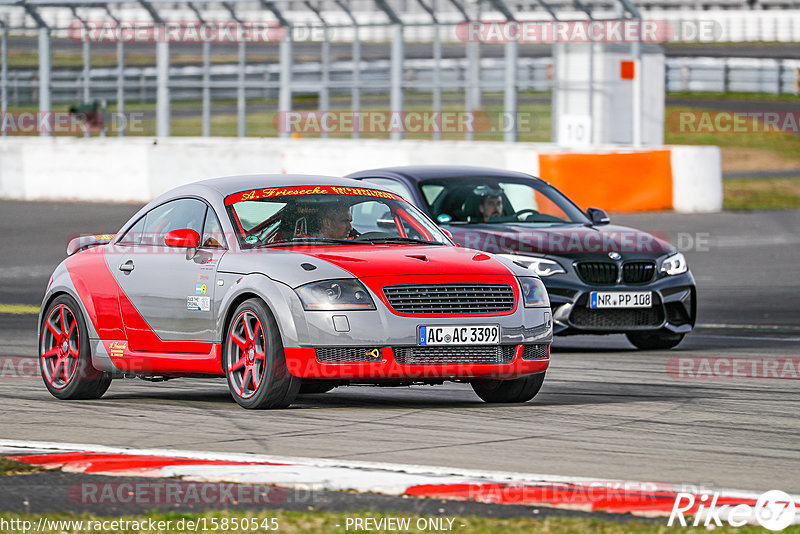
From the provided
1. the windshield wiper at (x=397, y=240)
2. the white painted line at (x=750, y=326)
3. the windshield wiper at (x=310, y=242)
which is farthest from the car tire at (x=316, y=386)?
the white painted line at (x=750, y=326)

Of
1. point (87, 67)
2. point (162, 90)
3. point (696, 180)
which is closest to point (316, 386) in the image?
point (696, 180)

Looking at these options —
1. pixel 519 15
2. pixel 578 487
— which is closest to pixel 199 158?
pixel 519 15

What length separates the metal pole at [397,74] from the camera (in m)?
28.5

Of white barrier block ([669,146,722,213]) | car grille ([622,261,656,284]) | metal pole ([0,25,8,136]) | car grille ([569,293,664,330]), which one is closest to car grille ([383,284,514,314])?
car grille ([569,293,664,330])

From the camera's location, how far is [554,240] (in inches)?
530

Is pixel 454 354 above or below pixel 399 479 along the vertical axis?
above

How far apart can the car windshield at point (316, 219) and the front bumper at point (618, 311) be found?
284 cm

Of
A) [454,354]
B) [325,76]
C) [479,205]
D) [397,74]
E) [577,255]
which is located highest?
[325,76]

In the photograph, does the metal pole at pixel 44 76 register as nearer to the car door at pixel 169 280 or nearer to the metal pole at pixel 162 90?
the metal pole at pixel 162 90

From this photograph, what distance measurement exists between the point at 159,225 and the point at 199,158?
17.3 m

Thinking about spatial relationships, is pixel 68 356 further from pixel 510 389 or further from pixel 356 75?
pixel 356 75

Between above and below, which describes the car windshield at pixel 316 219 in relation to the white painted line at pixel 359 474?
above

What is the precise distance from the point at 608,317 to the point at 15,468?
6691 mm

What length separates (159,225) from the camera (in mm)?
10461
